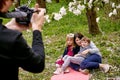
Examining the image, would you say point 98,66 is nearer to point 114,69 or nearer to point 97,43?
point 114,69

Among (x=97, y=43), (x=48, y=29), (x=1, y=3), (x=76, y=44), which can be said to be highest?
(x=1, y=3)

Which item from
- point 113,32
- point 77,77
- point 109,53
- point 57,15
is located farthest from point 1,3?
point 113,32

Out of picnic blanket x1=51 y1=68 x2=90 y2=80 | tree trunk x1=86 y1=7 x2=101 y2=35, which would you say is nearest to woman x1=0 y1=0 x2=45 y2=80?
picnic blanket x1=51 y1=68 x2=90 y2=80

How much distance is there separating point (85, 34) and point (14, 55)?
→ 10385 mm

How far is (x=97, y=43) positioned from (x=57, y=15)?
4.45 metres

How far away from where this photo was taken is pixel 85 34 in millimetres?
12828

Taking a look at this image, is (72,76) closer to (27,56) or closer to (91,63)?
(91,63)

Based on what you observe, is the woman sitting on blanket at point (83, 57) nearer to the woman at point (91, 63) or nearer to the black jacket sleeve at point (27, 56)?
the woman at point (91, 63)

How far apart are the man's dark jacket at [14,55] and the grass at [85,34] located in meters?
5.43

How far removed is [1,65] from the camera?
253 cm

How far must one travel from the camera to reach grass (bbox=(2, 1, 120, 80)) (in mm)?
8297

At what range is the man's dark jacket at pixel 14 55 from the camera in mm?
2469

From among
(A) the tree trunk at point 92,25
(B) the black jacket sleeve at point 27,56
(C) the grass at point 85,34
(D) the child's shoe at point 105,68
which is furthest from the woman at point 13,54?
(A) the tree trunk at point 92,25

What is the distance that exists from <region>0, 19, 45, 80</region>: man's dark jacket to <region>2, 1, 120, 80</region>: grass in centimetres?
543
